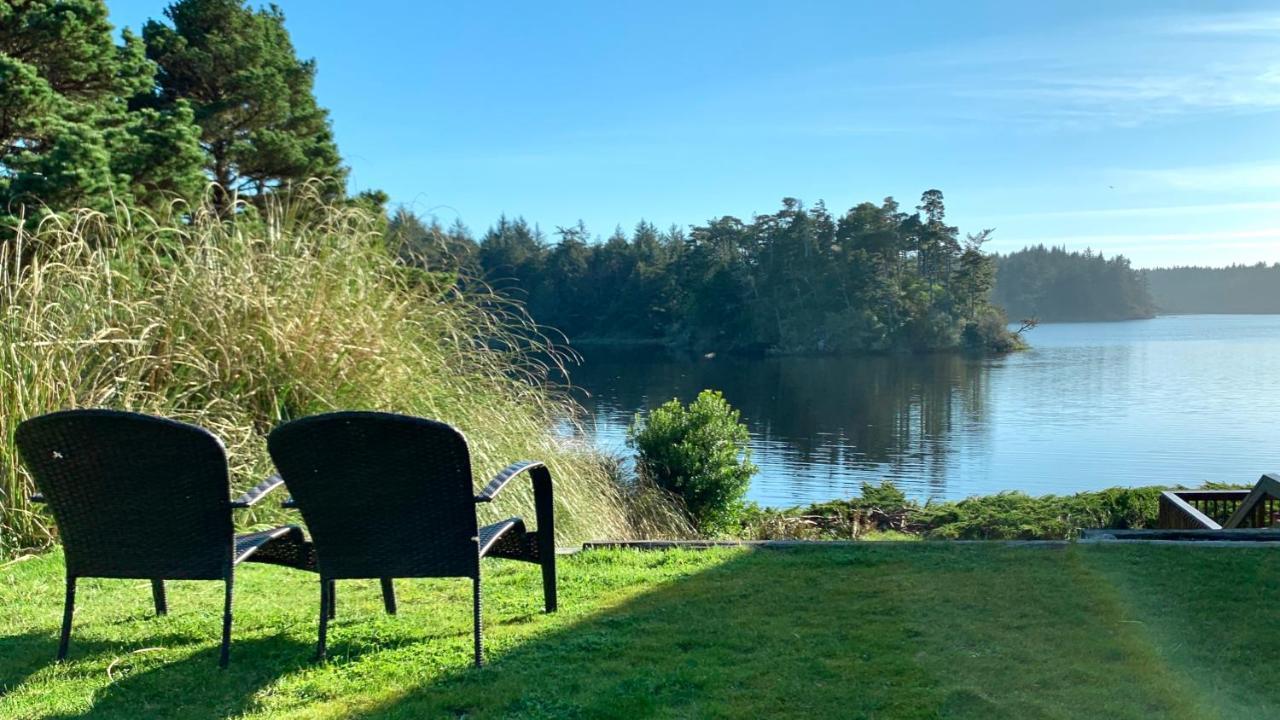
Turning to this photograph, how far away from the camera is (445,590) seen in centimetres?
395

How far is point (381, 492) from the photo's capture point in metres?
2.77

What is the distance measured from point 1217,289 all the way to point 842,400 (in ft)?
416

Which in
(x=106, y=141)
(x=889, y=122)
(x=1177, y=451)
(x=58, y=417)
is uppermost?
(x=889, y=122)

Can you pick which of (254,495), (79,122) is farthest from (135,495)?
(79,122)

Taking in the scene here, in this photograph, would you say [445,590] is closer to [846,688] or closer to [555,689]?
[555,689]

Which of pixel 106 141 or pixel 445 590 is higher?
pixel 106 141

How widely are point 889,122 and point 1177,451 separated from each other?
1336 centimetres

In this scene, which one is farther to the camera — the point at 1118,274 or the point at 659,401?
the point at 1118,274

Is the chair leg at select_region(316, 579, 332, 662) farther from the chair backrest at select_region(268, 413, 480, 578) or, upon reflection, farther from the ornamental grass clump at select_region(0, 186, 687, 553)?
the ornamental grass clump at select_region(0, 186, 687, 553)

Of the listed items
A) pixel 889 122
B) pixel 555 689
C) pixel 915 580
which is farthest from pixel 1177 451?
pixel 555 689

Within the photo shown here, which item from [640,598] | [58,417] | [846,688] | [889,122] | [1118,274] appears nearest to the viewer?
[846,688]

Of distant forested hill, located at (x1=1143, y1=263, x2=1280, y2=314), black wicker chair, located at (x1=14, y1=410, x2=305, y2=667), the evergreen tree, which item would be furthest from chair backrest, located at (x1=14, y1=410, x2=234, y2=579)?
distant forested hill, located at (x1=1143, y1=263, x2=1280, y2=314)

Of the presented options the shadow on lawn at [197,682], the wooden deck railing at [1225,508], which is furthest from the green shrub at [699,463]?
the shadow on lawn at [197,682]

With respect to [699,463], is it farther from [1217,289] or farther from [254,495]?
[1217,289]
